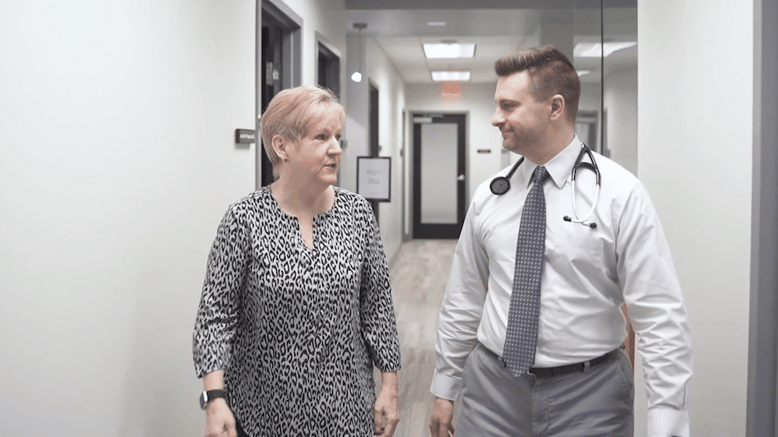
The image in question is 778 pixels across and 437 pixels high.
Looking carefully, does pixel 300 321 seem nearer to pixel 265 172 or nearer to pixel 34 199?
pixel 34 199

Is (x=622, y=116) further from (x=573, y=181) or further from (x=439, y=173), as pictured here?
(x=439, y=173)

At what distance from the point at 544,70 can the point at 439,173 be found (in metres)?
11.5

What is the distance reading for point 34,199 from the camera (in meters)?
A: 1.46

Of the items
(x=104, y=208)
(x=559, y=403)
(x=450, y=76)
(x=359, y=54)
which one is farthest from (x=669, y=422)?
(x=450, y=76)

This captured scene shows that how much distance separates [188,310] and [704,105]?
5.37 ft

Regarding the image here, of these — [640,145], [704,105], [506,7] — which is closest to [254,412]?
[704,105]

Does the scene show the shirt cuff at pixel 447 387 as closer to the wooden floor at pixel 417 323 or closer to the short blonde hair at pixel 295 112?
the short blonde hair at pixel 295 112

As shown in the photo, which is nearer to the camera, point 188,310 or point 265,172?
point 188,310

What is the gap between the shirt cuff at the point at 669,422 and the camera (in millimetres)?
1371

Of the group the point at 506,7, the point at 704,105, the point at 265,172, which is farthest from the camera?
the point at 506,7

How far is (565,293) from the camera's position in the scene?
1474 mm

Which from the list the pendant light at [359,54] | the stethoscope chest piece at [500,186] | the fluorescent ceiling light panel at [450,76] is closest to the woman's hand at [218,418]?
the stethoscope chest piece at [500,186]

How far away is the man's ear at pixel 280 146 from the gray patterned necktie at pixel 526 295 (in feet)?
1.69

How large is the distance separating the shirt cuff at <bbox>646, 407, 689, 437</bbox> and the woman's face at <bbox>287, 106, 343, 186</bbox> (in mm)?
779
